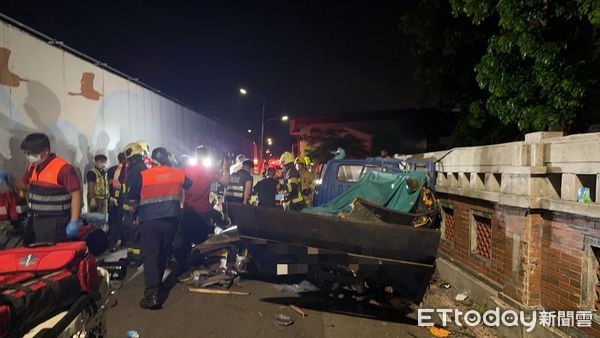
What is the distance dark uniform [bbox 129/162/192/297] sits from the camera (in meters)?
4.61

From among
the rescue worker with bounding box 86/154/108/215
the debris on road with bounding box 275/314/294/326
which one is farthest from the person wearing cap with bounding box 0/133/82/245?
the rescue worker with bounding box 86/154/108/215

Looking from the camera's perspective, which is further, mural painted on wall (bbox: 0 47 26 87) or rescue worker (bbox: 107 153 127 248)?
rescue worker (bbox: 107 153 127 248)

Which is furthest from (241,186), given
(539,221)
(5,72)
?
(539,221)

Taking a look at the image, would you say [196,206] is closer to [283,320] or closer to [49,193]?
[49,193]

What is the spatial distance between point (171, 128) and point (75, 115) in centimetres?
575

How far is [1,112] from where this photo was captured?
5305 mm

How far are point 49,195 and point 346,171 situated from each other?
15.1ft

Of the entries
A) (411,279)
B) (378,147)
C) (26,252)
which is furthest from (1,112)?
(378,147)

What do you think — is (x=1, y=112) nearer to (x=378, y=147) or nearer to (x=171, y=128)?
(x=171, y=128)

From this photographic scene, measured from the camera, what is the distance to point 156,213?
4.71m

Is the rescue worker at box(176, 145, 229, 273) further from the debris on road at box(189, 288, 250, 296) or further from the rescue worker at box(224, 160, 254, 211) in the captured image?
the debris on road at box(189, 288, 250, 296)

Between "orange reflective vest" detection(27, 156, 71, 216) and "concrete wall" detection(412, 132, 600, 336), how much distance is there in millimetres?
4975

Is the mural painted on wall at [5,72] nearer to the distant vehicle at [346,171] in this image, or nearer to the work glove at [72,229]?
the work glove at [72,229]

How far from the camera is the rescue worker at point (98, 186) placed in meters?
7.17
